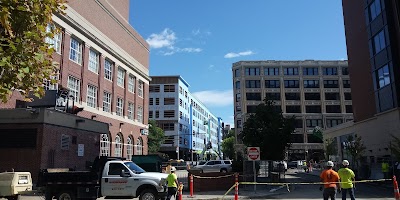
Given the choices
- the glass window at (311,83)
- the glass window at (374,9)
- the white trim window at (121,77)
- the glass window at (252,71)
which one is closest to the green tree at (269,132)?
the glass window at (374,9)

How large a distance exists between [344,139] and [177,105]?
49.6m

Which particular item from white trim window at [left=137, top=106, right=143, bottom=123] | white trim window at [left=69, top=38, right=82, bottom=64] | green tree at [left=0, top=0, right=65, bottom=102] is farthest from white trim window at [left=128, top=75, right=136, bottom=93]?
green tree at [left=0, top=0, right=65, bottom=102]

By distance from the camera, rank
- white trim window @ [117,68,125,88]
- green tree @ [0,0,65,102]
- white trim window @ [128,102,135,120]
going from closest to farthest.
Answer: green tree @ [0,0,65,102]
white trim window @ [117,68,125,88]
white trim window @ [128,102,135,120]

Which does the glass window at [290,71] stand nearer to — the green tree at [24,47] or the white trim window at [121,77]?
the white trim window at [121,77]

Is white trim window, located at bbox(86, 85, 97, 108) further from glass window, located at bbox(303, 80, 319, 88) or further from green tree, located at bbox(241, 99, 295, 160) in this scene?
glass window, located at bbox(303, 80, 319, 88)

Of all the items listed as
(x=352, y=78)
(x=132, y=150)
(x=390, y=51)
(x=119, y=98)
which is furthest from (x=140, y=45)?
(x=390, y=51)

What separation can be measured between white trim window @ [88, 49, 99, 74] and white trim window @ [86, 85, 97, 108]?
6.40ft

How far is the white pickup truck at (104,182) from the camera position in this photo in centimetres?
1580

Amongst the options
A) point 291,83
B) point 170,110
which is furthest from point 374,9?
point 170,110

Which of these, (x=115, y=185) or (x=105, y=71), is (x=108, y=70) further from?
(x=115, y=185)

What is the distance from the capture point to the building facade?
34406mm

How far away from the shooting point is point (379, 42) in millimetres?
32688

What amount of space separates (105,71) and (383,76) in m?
29.2

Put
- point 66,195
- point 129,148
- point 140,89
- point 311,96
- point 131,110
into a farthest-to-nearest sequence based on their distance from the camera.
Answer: point 311,96 < point 140,89 < point 131,110 < point 129,148 < point 66,195
